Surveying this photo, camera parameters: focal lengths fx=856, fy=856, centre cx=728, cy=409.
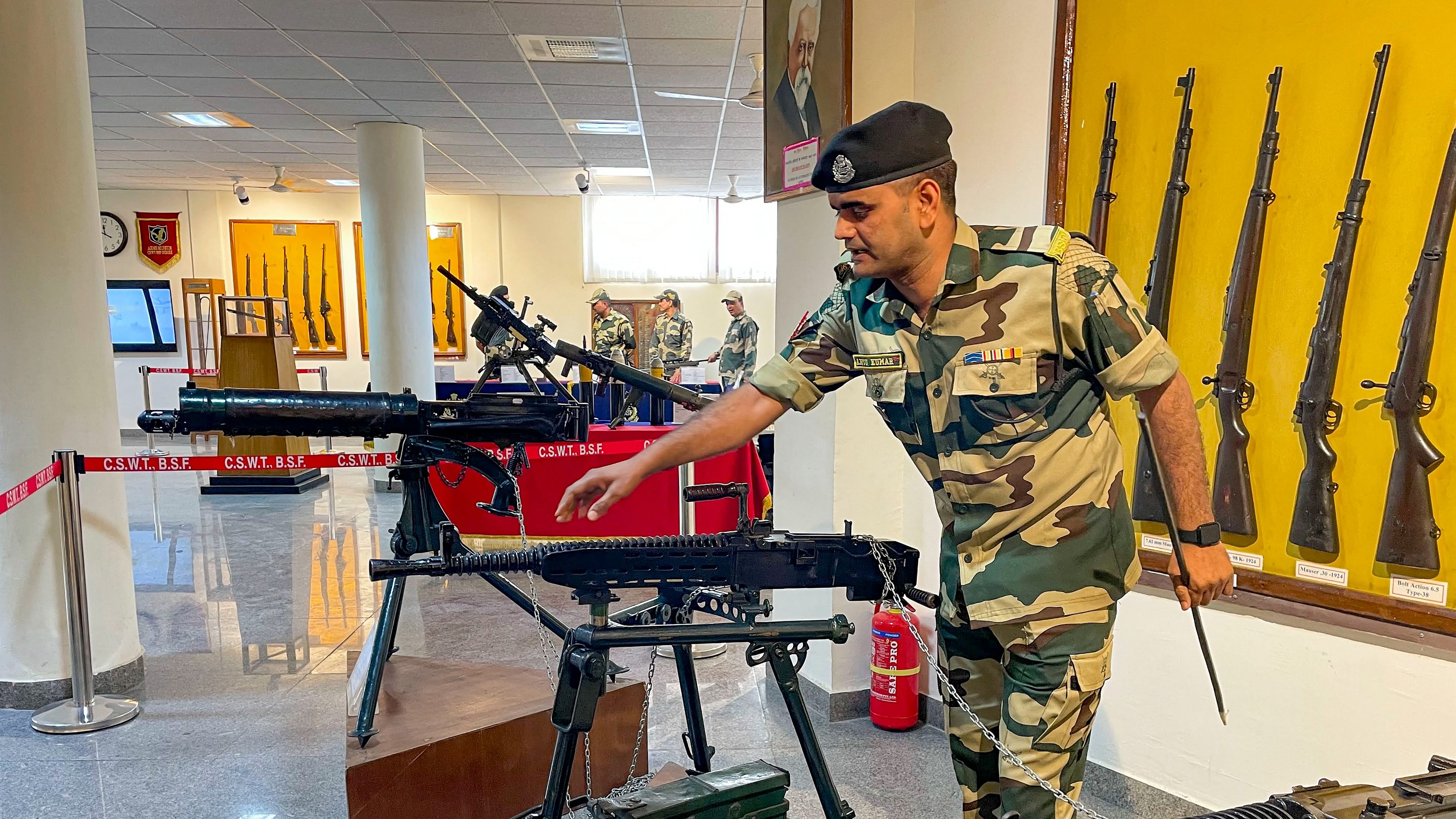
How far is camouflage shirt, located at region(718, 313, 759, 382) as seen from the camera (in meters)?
10.0

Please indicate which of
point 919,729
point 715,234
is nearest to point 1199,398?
point 919,729

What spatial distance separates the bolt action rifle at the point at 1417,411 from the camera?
177 cm

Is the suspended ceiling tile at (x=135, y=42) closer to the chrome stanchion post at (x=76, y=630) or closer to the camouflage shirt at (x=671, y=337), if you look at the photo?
the chrome stanchion post at (x=76, y=630)

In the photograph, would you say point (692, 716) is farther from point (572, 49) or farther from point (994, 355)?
point (572, 49)

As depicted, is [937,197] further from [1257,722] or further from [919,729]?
[919,729]

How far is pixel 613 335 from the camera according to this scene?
376 inches

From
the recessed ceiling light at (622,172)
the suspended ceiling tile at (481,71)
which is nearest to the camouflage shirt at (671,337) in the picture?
the recessed ceiling light at (622,172)

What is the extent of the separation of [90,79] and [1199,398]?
7665mm

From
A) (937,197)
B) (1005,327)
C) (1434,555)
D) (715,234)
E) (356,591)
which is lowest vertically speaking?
(356,591)

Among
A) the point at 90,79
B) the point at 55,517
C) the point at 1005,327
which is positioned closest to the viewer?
Answer: the point at 1005,327

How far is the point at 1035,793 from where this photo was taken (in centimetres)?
144

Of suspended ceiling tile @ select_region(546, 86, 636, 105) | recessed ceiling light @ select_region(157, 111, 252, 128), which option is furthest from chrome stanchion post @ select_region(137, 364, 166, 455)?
suspended ceiling tile @ select_region(546, 86, 636, 105)

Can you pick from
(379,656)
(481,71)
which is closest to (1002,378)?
(379,656)

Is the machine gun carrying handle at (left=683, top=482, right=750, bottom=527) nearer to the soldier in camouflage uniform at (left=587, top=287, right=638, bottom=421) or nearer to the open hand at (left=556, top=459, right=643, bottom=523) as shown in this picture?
the open hand at (left=556, top=459, right=643, bottom=523)
